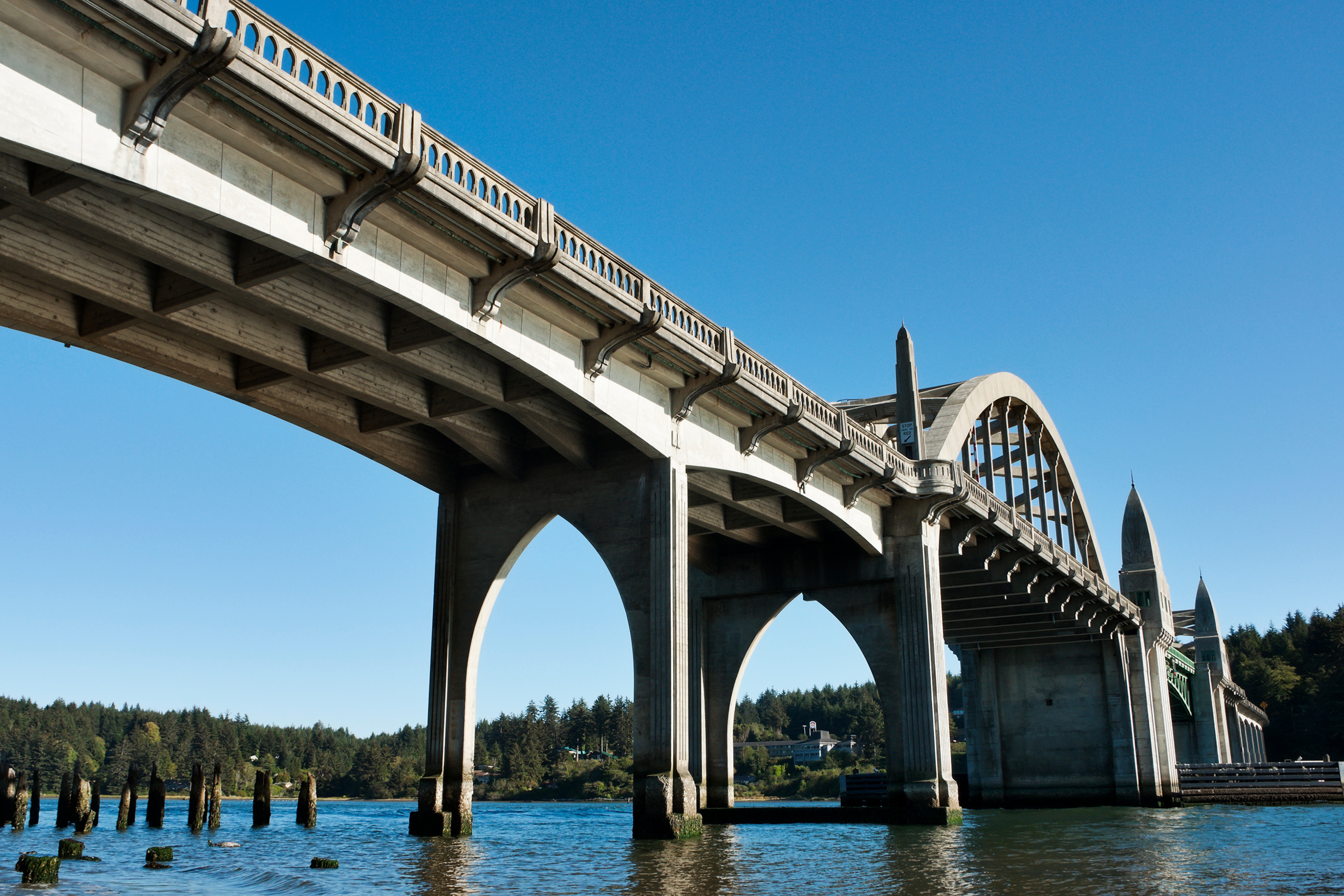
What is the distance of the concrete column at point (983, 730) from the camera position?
67.3m

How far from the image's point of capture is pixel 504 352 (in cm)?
2459

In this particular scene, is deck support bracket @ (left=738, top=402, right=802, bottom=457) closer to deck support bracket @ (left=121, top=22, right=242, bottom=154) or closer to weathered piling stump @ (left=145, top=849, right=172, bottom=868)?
weathered piling stump @ (left=145, top=849, right=172, bottom=868)

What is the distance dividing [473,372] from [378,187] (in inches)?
325

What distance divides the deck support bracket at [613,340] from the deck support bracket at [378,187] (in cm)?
738

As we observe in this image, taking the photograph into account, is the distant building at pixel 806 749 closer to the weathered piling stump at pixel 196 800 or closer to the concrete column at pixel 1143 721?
the concrete column at pixel 1143 721

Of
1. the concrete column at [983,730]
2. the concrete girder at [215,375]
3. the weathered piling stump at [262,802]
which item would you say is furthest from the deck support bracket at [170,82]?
the concrete column at [983,730]

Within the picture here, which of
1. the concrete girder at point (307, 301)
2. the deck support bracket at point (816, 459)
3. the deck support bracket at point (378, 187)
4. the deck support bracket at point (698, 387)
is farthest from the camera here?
the deck support bracket at point (816, 459)

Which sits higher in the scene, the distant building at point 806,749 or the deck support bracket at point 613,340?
the deck support bracket at point 613,340

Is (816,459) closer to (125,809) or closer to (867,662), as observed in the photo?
(867,662)

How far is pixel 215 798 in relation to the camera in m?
48.7

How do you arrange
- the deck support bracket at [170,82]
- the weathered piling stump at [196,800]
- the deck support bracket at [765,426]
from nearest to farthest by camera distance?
the deck support bracket at [170,82]
the deck support bracket at [765,426]
the weathered piling stump at [196,800]

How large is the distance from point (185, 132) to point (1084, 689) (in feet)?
208

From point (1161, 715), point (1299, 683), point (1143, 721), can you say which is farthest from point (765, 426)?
point (1299, 683)

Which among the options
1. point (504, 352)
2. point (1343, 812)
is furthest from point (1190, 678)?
point (504, 352)
